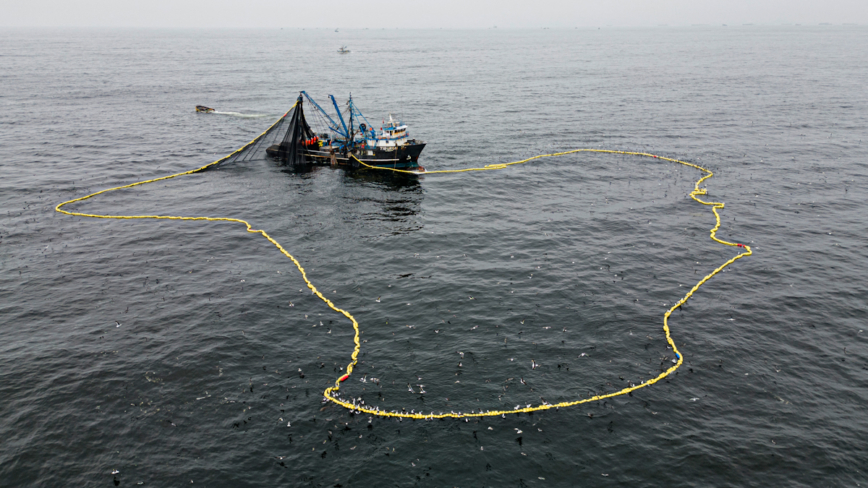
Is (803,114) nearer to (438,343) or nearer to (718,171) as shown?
(718,171)

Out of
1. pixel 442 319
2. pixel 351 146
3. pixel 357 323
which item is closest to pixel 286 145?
pixel 351 146

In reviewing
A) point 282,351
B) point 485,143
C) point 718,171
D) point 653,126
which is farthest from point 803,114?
point 282,351

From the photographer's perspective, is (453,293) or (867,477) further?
(453,293)

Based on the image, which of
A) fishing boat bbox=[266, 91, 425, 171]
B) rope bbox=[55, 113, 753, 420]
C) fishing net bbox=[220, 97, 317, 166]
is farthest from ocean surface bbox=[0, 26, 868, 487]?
fishing boat bbox=[266, 91, 425, 171]

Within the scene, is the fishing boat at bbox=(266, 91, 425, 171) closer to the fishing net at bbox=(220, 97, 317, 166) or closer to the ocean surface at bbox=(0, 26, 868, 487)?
the fishing net at bbox=(220, 97, 317, 166)

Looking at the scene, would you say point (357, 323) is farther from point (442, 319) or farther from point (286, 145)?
point (286, 145)

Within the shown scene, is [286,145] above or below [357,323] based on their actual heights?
above
